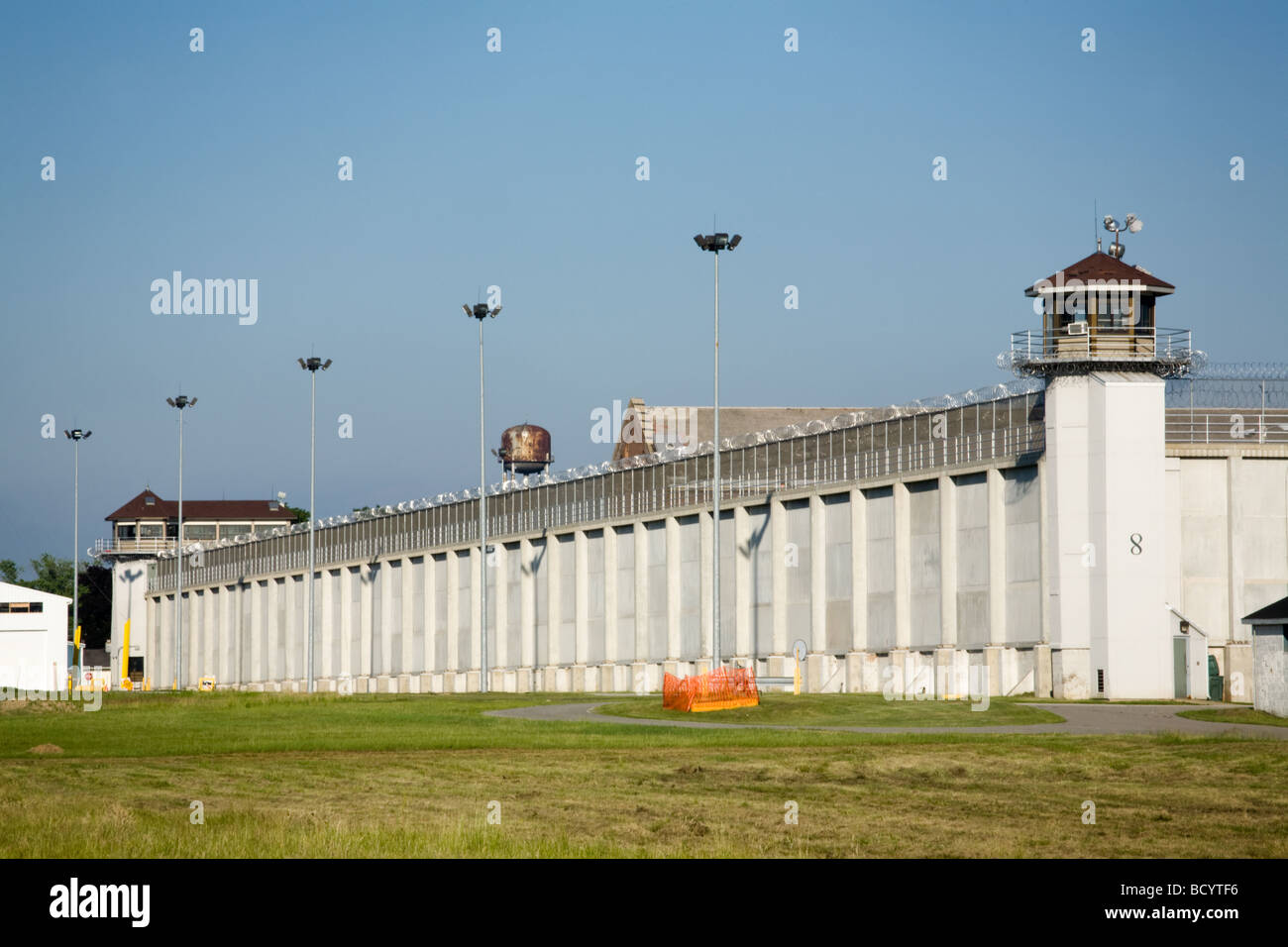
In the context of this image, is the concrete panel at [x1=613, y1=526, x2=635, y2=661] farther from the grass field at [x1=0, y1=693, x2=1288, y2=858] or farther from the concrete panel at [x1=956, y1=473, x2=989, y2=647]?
the grass field at [x1=0, y1=693, x2=1288, y2=858]

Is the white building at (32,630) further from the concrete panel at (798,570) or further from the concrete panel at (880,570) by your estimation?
the concrete panel at (880,570)

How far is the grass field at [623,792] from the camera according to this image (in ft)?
62.4

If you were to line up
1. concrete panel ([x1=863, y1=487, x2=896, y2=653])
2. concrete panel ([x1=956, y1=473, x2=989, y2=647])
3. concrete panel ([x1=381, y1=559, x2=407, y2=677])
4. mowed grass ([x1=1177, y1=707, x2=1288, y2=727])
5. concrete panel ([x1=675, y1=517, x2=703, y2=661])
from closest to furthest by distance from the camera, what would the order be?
mowed grass ([x1=1177, y1=707, x2=1288, y2=727])
concrete panel ([x1=956, y1=473, x2=989, y2=647])
concrete panel ([x1=863, y1=487, x2=896, y2=653])
concrete panel ([x1=675, y1=517, x2=703, y2=661])
concrete panel ([x1=381, y1=559, x2=407, y2=677])

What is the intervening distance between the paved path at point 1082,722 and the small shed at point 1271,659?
1.90 metres

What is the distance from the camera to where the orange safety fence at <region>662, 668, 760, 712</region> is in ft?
152

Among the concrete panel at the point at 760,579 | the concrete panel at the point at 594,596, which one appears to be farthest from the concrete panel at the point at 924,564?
the concrete panel at the point at 594,596

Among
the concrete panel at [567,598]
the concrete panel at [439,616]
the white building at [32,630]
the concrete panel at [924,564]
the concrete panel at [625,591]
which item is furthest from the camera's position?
the white building at [32,630]

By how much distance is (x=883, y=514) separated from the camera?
65250mm

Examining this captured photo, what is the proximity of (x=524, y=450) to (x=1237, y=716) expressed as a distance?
10078cm

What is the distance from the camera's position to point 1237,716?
135 ft

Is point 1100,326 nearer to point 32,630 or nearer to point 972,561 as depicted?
point 972,561

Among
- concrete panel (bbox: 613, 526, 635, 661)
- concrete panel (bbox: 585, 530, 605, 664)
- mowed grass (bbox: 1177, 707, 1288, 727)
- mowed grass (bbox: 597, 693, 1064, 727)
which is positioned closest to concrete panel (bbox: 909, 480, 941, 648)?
mowed grass (bbox: 597, 693, 1064, 727)

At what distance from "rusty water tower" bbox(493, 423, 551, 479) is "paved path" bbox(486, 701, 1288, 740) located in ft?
288
